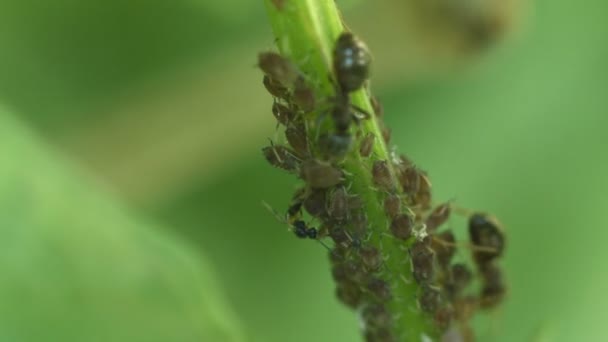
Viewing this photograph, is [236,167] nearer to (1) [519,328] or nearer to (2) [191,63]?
(2) [191,63]

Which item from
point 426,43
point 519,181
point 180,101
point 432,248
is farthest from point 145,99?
point 432,248

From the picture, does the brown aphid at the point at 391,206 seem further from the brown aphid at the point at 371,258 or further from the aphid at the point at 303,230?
the aphid at the point at 303,230

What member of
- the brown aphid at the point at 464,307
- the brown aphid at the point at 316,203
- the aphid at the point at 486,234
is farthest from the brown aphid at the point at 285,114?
the aphid at the point at 486,234

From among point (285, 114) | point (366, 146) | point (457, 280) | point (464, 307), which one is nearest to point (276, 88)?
point (285, 114)

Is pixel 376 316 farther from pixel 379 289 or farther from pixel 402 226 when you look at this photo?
pixel 402 226

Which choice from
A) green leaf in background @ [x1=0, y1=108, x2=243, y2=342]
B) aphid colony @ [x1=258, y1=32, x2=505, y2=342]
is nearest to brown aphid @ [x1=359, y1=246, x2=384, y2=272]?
aphid colony @ [x1=258, y1=32, x2=505, y2=342]

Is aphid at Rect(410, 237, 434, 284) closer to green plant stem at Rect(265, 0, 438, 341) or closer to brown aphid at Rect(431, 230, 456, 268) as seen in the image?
green plant stem at Rect(265, 0, 438, 341)

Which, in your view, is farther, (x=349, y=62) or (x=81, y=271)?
(x=81, y=271)
